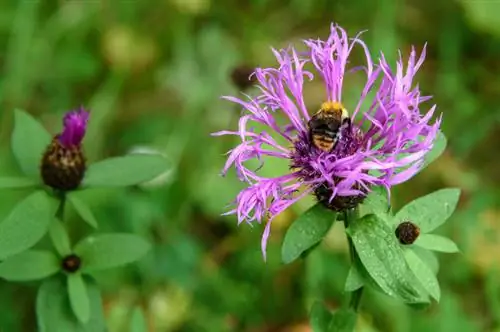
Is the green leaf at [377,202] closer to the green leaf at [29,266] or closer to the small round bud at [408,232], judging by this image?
the small round bud at [408,232]

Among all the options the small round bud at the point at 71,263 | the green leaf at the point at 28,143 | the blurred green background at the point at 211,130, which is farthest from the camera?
the blurred green background at the point at 211,130

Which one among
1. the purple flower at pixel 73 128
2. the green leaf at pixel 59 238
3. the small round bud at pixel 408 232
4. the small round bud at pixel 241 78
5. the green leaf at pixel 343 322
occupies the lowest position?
the green leaf at pixel 343 322

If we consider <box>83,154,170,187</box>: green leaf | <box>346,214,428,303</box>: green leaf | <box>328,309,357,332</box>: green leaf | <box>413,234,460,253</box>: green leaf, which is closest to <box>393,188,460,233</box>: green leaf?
<box>413,234,460,253</box>: green leaf

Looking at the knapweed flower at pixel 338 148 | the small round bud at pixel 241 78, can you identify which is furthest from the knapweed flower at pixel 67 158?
the small round bud at pixel 241 78

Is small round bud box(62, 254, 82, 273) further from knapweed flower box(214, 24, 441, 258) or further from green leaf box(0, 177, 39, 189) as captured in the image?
knapweed flower box(214, 24, 441, 258)

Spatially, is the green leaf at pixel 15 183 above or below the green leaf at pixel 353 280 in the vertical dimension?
above

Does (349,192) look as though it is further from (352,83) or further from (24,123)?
(352,83)

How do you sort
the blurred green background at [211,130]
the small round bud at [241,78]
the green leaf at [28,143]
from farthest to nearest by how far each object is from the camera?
1. the small round bud at [241,78]
2. the blurred green background at [211,130]
3. the green leaf at [28,143]

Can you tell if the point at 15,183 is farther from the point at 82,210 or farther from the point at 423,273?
the point at 423,273

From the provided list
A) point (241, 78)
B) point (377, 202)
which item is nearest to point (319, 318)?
point (377, 202)
